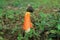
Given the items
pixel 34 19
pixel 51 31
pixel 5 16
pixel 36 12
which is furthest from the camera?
pixel 36 12

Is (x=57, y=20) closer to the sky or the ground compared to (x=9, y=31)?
closer to the sky

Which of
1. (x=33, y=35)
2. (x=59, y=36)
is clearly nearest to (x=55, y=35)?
(x=59, y=36)

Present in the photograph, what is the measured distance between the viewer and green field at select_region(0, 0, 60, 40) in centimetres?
655

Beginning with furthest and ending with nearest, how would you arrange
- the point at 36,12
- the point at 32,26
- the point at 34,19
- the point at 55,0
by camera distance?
1. the point at 55,0
2. the point at 36,12
3. the point at 34,19
4. the point at 32,26

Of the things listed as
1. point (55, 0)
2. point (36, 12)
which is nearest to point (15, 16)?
point (36, 12)

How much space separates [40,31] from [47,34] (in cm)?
→ 29

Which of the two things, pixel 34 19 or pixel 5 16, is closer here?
pixel 34 19

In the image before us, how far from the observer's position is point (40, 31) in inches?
266

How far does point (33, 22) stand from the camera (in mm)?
7684

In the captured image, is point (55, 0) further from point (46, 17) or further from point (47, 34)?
point (47, 34)

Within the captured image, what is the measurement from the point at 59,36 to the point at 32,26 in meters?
0.90

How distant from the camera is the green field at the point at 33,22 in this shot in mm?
6547

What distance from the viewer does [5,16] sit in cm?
859

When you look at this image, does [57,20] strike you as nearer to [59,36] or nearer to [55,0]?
[59,36]
